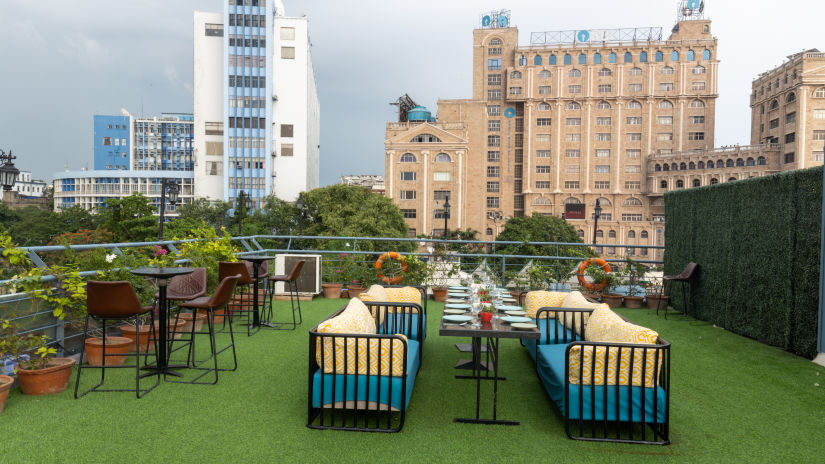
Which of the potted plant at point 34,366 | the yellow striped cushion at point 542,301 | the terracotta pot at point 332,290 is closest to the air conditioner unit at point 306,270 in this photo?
the terracotta pot at point 332,290

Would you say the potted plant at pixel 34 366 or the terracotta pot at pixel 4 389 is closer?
the terracotta pot at pixel 4 389

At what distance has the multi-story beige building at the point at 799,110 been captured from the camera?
54000 mm

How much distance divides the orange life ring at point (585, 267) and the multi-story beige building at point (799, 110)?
57.2 m

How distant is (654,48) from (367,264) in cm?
6515

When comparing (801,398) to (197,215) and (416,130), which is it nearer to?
(197,215)

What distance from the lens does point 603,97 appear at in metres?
62.1

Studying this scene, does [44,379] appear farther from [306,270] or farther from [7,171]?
[7,171]

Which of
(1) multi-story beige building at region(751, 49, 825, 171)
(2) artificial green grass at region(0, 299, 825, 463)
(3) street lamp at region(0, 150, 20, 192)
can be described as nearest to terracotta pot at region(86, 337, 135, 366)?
(2) artificial green grass at region(0, 299, 825, 463)

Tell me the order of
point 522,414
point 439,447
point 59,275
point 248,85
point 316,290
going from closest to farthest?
point 439,447
point 522,414
point 59,275
point 316,290
point 248,85

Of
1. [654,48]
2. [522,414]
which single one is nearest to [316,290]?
[522,414]

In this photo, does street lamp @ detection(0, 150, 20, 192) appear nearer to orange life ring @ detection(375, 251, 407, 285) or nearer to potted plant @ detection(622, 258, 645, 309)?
orange life ring @ detection(375, 251, 407, 285)

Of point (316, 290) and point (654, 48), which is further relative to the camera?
point (654, 48)

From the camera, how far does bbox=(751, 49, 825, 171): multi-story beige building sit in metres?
54.0

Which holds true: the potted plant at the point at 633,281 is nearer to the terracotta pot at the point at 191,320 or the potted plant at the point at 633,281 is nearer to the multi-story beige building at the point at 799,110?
Answer: the terracotta pot at the point at 191,320
